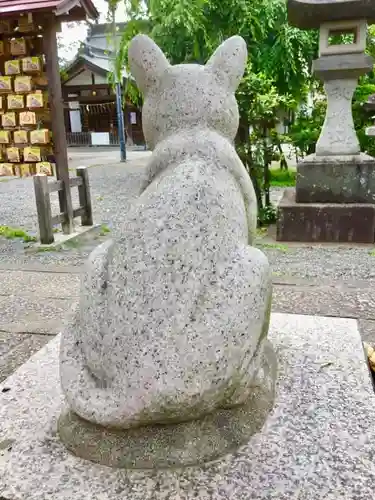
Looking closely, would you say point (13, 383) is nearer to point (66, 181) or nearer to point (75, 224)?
point (66, 181)

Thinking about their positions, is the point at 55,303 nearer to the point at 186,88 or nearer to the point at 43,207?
the point at 43,207

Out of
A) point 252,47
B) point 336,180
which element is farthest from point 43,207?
point 252,47

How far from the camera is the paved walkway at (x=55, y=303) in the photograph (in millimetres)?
3176

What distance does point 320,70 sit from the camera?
19.3 feet

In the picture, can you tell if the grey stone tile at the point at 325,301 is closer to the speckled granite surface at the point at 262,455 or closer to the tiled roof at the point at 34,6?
the speckled granite surface at the point at 262,455

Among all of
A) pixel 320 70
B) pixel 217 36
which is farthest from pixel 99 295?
pixel 217 36

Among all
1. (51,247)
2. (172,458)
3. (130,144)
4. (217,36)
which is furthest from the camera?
(130,144)

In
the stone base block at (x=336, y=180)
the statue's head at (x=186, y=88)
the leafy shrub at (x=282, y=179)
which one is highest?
the statue's head at (x=186, y=88)

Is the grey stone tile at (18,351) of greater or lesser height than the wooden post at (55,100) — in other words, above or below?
below

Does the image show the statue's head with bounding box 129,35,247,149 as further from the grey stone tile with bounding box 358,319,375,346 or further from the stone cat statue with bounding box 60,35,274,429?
the grey stone tile with bounding box 358,319,375,346

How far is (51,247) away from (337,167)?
344 cm

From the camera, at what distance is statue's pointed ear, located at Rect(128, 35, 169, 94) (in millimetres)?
1873

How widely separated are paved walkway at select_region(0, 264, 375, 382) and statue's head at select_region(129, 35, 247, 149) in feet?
5.72

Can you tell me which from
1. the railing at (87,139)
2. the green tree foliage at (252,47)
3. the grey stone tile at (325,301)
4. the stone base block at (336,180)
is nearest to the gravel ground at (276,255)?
the grey stone tile at (325,301)
